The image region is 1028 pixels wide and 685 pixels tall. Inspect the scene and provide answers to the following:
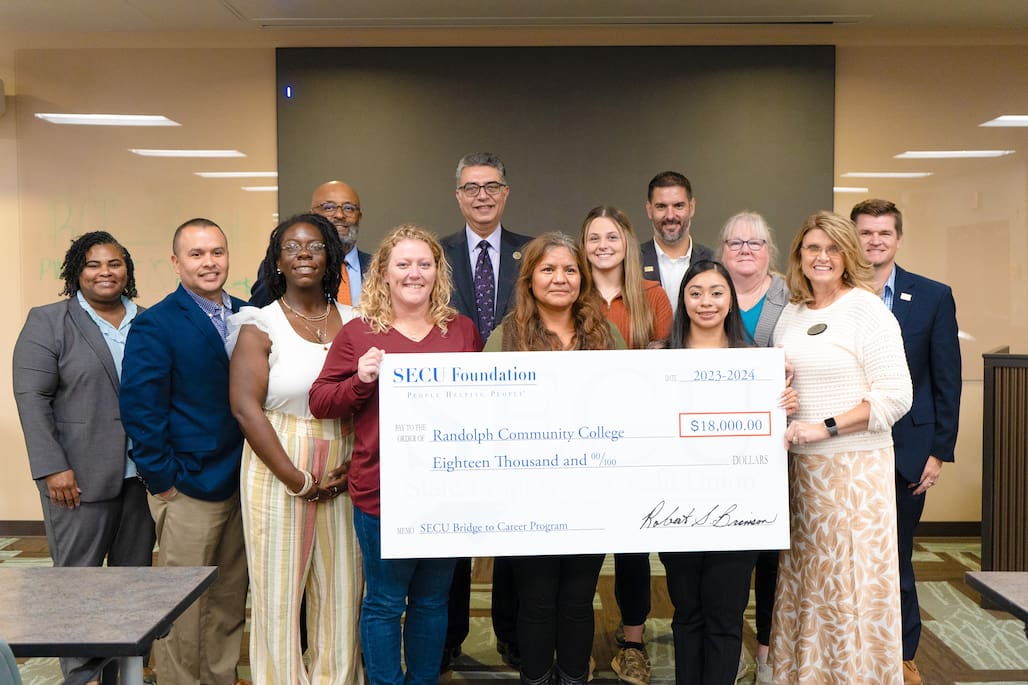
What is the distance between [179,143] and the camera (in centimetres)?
537

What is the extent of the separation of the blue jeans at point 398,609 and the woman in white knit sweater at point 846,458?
4.00ft

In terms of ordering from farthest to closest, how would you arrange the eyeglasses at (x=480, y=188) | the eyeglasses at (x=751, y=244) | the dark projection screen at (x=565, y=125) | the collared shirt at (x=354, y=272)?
the dark projection screen at (x=565, y=125)
the collared shirt at (x=354, y=272)
the eyeglasses at (x=480, y=188)
the eyeglasses at (x=751, y=244)

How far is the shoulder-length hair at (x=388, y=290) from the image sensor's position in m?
2.73

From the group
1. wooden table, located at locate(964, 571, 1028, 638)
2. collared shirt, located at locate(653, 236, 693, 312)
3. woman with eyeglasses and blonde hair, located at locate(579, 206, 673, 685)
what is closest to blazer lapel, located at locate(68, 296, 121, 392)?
woman with eyeglasses and blonde hair, located at locate(579, 206, 673, 685)

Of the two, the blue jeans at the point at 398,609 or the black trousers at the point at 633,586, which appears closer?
the blue jeans at the point at 398,609

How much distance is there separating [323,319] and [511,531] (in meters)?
0.94

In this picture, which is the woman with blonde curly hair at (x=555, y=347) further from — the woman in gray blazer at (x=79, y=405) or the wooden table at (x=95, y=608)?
the woman in gray blazer at (x=79, y=405)

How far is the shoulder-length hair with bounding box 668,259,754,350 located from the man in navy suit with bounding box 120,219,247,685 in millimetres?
1561

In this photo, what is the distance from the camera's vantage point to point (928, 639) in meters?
3.79

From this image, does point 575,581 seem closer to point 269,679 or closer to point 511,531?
point 511,531

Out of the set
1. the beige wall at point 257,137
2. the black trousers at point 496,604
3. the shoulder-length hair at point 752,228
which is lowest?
the black trousers at point 496,604

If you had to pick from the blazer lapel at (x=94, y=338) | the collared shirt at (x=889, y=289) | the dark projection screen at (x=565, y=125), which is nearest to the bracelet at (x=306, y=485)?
the blazer lapel at (x=94, y=338)

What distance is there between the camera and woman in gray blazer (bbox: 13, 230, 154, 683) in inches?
124

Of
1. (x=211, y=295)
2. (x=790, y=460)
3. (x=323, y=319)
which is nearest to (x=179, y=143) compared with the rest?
(x=211, y=295)
